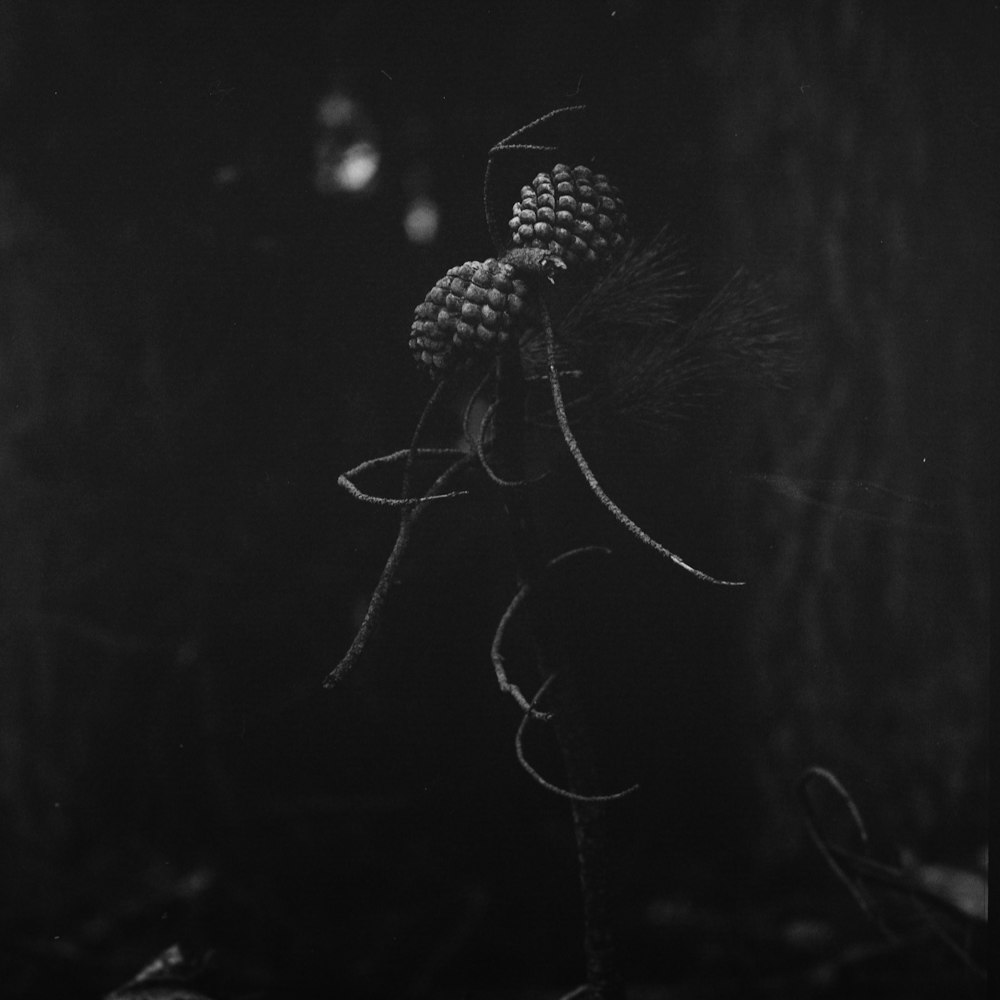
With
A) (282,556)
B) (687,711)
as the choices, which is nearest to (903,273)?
(687,711)

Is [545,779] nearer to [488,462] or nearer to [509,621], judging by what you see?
[509,621]

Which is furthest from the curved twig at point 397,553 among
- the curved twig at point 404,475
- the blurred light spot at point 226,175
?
the blurred light spot at point 226,175

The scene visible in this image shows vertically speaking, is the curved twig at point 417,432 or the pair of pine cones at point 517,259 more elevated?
the pair of pine cones at point 517,259

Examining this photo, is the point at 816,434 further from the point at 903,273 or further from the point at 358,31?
the point at 358,31

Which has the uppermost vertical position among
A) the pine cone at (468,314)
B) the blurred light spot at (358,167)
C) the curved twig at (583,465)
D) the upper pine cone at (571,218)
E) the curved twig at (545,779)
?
the blurred light spot at (358,167)

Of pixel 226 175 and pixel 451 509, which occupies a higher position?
pixel 226 175

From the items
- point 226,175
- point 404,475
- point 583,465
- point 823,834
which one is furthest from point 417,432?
point 823,834

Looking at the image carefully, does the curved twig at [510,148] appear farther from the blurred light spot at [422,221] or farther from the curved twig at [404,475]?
the curved twig at [404,475]
